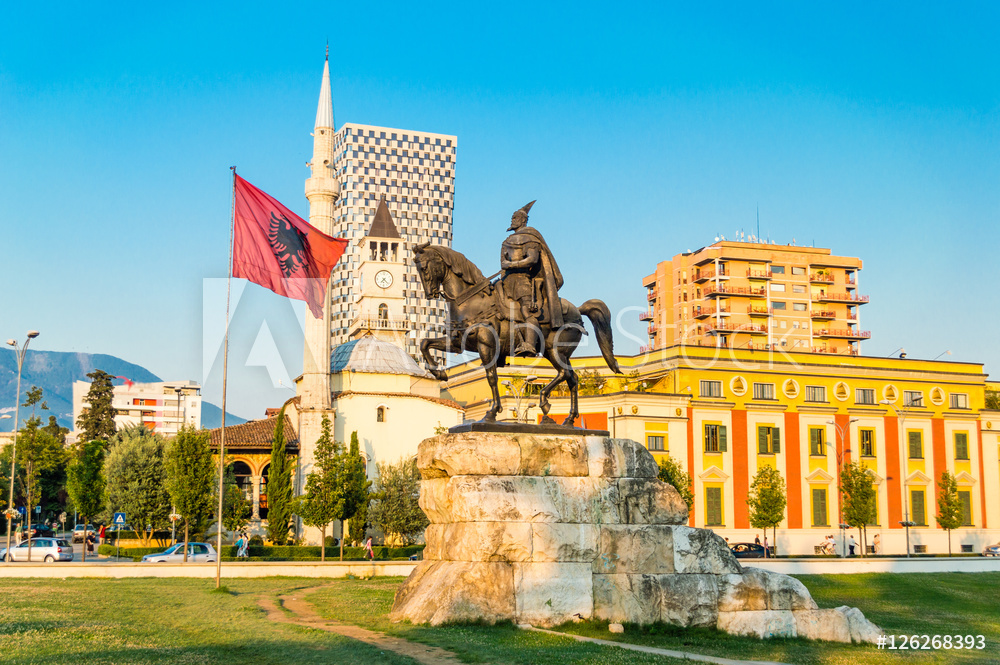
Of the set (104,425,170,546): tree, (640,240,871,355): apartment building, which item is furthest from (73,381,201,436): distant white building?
(104,425,170,546): tree

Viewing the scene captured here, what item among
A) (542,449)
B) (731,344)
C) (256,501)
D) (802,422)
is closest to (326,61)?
(256,501)

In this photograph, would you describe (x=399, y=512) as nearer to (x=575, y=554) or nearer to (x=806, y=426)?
(x=806, y=426)

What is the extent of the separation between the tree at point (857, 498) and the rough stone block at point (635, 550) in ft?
151

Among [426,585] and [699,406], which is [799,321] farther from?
[426,585]

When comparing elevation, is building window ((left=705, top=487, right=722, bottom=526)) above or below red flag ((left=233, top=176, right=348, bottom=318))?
below

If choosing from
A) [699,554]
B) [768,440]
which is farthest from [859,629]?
[768,440]

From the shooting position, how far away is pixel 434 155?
16950 cm

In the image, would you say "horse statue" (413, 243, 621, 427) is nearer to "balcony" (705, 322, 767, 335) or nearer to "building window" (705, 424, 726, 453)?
"building window" (705, 424, 726, 453)

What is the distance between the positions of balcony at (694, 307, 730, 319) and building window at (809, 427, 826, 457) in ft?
124

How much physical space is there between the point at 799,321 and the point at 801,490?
4398 cm

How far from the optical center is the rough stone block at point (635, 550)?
563 inches

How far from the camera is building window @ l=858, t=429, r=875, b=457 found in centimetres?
6381

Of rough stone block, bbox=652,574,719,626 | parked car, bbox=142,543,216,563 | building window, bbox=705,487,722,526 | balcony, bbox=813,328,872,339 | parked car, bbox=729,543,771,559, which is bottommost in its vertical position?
parked car, bbox=729,543,771,559

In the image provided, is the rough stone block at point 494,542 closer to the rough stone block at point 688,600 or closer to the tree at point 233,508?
the rough stone block at point 688,600
